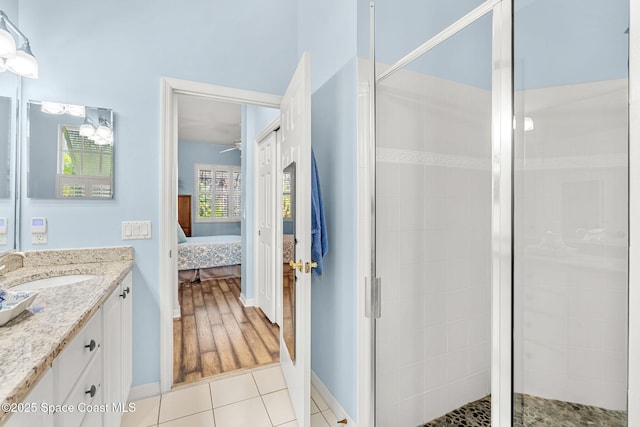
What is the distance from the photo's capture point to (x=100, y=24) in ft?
6.00

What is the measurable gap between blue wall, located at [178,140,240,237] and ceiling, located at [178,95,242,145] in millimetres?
200

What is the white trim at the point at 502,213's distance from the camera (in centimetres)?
108

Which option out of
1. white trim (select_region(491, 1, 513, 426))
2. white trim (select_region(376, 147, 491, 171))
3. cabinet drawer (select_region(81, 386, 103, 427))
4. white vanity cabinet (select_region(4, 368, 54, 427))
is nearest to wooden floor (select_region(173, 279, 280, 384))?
cabinet drawer (select_region(81, 386, 103, 427))

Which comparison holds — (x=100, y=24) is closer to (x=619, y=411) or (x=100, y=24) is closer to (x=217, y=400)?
(x=217, y=400)

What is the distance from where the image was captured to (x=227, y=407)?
1.83m

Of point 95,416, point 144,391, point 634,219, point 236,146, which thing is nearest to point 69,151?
point 95,416

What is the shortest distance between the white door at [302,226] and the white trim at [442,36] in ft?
1.34

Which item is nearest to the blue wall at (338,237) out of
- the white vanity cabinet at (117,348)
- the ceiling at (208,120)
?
the white vanity cabinet at (117,348)

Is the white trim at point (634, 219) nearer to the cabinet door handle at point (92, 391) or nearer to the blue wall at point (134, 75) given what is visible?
the cabinet door handle at point (92, 391)

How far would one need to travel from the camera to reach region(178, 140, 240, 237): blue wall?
6.47 meters

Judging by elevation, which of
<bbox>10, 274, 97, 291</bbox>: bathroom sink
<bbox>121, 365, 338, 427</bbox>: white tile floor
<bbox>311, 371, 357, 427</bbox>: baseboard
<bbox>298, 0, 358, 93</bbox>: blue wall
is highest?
<bbox>298, 0, 358, 93</bbox>: blue wall

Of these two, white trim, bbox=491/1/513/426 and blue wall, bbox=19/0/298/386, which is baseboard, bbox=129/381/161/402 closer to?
blue wall, bbox=19/0/298/386

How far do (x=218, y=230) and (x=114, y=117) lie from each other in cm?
523

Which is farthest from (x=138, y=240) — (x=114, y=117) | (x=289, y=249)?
(x=289, y=249)
